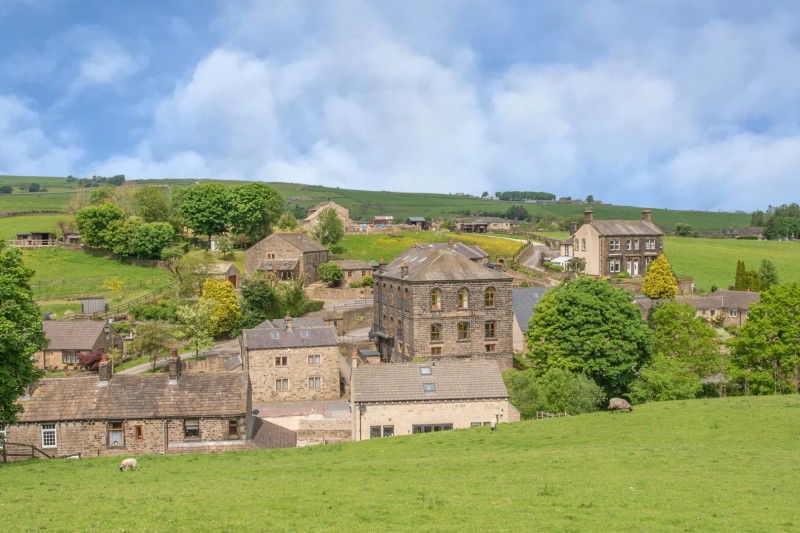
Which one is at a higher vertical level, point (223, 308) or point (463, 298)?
point (463, 298)

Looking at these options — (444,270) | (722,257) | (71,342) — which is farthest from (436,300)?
(722,257)

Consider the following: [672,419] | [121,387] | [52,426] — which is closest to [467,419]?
[672,419]

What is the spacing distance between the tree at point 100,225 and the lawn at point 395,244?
30.8 metres

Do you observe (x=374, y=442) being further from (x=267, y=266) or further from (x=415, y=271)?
(x=267, y=266)

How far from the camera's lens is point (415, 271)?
62.5 metres

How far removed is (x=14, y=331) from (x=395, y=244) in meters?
90.1

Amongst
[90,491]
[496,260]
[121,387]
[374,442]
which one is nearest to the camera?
[90,491]

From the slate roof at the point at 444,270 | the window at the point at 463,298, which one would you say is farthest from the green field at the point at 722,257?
the window at the point at 463,298

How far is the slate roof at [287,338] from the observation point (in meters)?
59.4

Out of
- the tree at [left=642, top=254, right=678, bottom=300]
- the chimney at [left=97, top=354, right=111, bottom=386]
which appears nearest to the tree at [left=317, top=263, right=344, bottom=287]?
the tree at [left=642, top=254, right=678, bottom=300]

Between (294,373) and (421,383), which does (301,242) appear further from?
(421,383)

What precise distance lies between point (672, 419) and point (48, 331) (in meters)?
54.2

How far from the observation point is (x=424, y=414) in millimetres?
41531

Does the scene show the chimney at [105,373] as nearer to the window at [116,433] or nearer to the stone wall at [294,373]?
the window at [116,433]
